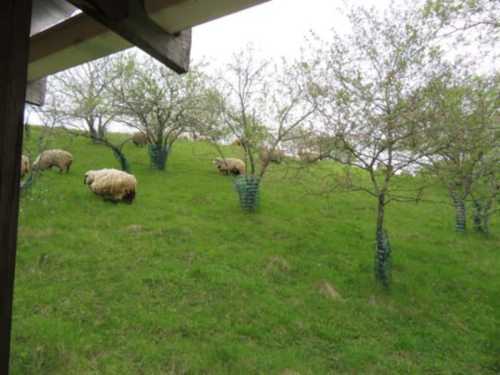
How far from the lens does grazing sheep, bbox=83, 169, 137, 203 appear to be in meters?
9.89

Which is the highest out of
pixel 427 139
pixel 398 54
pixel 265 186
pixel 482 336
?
pixel 398 54

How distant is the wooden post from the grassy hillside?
3.00m

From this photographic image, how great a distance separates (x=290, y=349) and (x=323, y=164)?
609cm

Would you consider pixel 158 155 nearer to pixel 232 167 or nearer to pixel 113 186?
pixel 232 167

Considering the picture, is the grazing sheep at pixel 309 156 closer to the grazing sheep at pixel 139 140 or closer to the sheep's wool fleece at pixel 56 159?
the sheep's wool fleece at pixel 56 159

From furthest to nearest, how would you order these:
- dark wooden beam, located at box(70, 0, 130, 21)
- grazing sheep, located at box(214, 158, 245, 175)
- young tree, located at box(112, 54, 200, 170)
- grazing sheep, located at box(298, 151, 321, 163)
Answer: grazing sheep, located at box(214, 158, 245, 175) → young tree, located at box(112, 54, 200, 170) → grazing sheep, located at box(298, 151, 321, 163) → dark wooden beam, located at box(70, 0, 130, 21)

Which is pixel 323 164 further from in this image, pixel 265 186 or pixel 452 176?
pixel 265 186

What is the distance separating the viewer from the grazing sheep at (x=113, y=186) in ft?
32.4

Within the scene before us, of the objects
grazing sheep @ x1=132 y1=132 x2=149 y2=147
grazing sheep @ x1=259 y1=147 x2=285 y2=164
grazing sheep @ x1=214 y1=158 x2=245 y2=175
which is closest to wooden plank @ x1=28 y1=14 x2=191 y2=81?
grazing sheep @ x1=259 y1=147 x2=285 y2=164

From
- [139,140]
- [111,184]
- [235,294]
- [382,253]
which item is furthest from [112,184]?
[139,140]

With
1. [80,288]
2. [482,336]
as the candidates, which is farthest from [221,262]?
[482,336]

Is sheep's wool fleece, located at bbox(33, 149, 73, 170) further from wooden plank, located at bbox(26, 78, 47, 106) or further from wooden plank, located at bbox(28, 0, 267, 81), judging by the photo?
wooden plank, located at bbox(28, 0, 267, 81)

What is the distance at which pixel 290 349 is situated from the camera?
14.6 feet

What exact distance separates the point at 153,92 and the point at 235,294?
34.3 feet
